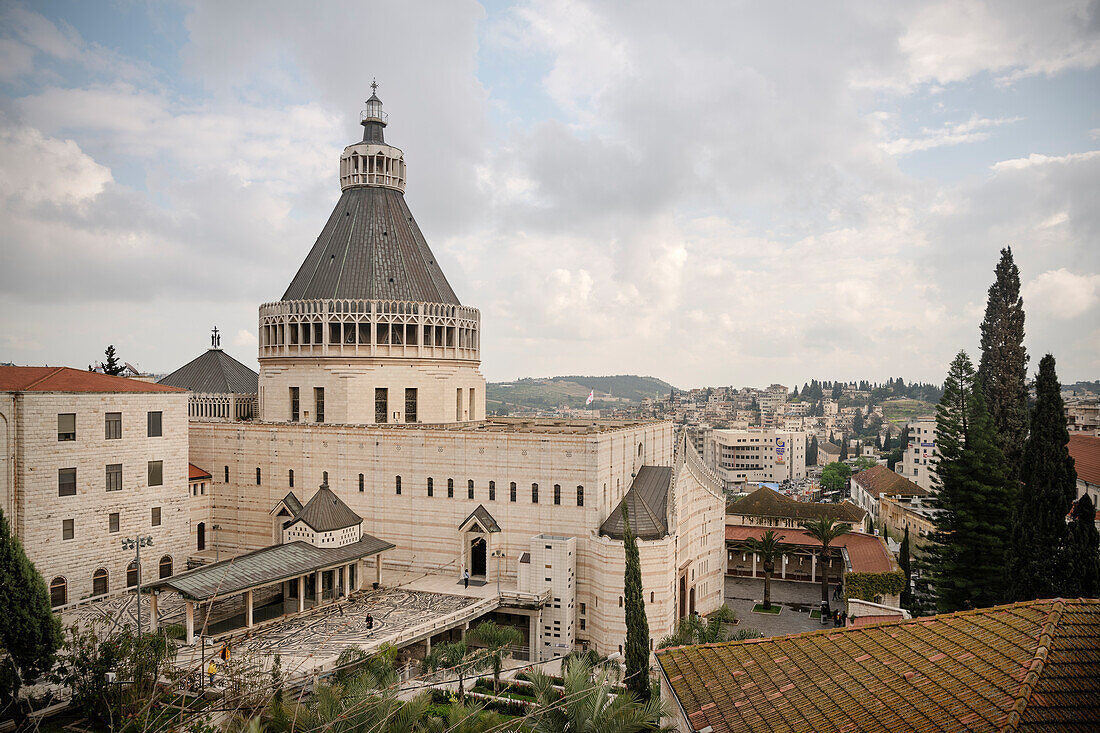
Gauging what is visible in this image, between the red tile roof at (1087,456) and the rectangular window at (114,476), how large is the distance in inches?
2540

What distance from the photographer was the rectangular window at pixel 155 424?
127ft

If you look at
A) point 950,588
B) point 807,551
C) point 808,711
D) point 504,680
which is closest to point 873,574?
point 950,588

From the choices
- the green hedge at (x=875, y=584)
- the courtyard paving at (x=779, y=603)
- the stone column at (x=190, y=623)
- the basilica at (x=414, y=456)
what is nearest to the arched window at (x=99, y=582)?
the basilica at (x=414, y=456)

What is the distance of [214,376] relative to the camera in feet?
168

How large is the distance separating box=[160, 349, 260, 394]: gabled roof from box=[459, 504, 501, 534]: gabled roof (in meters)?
20.9

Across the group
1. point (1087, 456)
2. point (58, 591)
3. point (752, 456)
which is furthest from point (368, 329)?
point (752, 456)

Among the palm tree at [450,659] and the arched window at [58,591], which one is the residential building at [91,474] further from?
the palm tree at [450,659]

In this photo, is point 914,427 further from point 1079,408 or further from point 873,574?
point 873,574

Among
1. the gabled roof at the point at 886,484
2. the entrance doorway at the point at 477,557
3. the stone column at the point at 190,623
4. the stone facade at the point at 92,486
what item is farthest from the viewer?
the gabled roof at the point at 886,484

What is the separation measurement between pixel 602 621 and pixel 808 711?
22.1m

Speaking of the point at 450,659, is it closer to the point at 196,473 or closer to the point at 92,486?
the point at 92,486

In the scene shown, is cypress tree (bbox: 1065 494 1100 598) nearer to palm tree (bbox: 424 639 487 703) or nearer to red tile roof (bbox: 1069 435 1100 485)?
palm tree (bbox: 424 639 487 703)

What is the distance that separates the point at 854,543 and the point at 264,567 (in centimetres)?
4187

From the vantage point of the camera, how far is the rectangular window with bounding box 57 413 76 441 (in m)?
34.6
